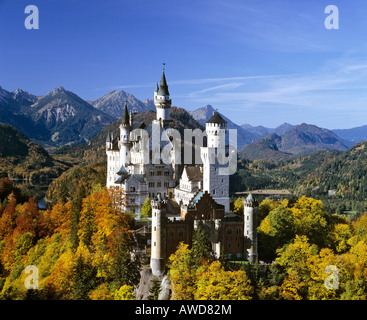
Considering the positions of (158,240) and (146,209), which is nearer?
(158,240)

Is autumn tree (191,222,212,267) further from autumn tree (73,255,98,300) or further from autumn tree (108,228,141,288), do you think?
autumn tree (73,255,98,300)

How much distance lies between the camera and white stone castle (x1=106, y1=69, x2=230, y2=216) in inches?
3150

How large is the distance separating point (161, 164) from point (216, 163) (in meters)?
14.6

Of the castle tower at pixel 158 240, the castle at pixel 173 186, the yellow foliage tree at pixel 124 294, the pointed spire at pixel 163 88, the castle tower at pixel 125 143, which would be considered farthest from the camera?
the pointed spire at pixel 163 88

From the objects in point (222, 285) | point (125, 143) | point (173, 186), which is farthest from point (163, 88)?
point (222, 285)

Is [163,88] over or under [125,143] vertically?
over

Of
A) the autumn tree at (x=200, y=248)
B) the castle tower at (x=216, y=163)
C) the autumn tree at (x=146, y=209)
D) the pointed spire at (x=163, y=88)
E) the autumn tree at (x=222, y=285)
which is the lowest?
the autumn tree at (x=222, y=285)

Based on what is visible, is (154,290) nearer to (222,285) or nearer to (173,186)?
(222,285)

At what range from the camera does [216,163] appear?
7975 cm

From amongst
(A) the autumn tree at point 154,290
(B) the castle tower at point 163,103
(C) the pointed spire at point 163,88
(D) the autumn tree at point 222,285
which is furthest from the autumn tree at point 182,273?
(C) the pointed spire at point 163,88

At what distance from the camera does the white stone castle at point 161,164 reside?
80.0 m

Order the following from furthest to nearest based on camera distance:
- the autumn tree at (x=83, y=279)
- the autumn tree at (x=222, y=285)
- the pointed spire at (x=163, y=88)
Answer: the pointed spire at (x=163, y=88)
the autumn tree at (x=83, y=279)
the autumn tree at (x=222, y=285)

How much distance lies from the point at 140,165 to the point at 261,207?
2719 cm

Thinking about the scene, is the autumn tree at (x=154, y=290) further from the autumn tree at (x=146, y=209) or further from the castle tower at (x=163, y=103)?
the castle tower at (x=163, y=103)
